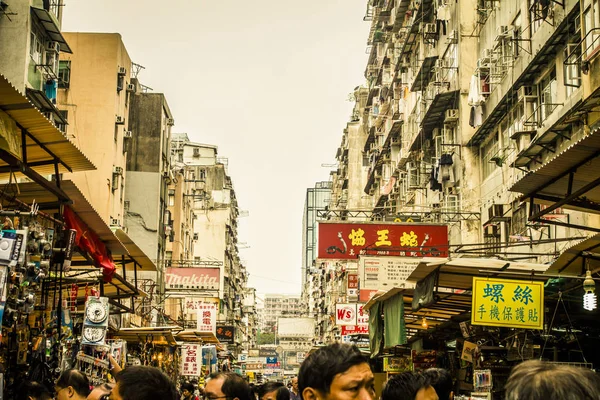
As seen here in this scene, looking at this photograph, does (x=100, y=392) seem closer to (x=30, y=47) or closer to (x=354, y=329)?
(x=30, y=47)

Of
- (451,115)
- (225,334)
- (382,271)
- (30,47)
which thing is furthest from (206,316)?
(225,334)

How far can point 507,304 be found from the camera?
975 centimetres

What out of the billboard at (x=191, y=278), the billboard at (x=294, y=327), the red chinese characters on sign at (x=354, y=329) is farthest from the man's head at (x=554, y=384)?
the billboard at (x=294, y=327)

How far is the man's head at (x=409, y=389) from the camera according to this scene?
17.4 ft

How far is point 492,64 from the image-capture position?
20844 millimetres

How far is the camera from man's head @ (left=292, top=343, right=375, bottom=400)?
303 centimetres

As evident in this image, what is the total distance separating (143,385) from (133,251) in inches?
386

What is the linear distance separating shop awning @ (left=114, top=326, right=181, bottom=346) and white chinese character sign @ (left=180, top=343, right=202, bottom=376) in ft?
7.67

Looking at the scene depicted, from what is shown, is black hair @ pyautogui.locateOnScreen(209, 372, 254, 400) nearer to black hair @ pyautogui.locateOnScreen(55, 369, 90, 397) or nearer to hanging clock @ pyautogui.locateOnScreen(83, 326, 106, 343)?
black hair @ pyautogui.locateOnScreen(55, 369, 90, 397)

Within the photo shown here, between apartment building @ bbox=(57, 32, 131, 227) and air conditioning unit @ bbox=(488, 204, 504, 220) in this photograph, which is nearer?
air conditioning unit @ bbox=(488, 204, 504, 220)

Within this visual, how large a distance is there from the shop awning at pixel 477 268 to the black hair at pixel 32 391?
4.44m

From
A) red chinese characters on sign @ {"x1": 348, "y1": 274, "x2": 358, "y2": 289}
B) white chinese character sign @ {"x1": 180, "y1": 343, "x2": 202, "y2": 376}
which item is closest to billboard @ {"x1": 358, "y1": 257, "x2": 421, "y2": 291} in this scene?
white chinese character sign @ {"x1": 180, "y1": 343, "x2": 202, "y2": 376}

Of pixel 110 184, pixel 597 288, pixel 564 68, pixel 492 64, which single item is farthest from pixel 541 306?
pixel 110 184

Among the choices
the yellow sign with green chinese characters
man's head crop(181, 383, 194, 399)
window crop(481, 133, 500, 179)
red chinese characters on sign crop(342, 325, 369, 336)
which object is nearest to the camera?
the yellow sign with green chinese characters
